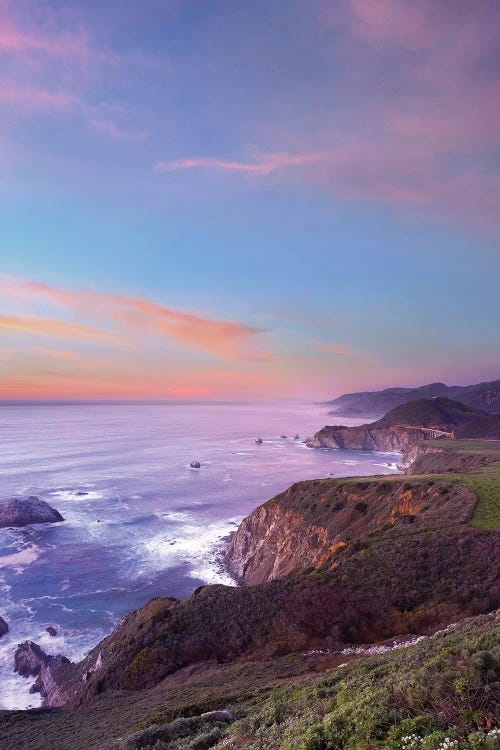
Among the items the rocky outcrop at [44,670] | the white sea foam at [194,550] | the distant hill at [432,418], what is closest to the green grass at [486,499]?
the white sea foam at [194,550]

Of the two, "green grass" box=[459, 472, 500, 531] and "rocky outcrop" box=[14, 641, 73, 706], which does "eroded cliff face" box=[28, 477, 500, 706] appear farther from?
"green grass" box=[459, 472, 500, 531]

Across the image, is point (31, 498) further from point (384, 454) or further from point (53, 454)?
point (384, 454)

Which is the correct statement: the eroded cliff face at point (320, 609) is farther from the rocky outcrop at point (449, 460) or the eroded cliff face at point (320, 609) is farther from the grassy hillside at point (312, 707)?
the rocky outcrop at point (449, 460)

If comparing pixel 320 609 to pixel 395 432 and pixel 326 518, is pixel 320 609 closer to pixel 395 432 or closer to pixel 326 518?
pixel 326 518

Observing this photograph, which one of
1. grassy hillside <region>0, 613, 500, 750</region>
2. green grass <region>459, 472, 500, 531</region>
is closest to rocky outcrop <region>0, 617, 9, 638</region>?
grassy hillside <region>0, 613, 500, 750</region>

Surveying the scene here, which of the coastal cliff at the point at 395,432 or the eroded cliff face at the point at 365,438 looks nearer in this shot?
the coastal cliff at the point at 395,432
